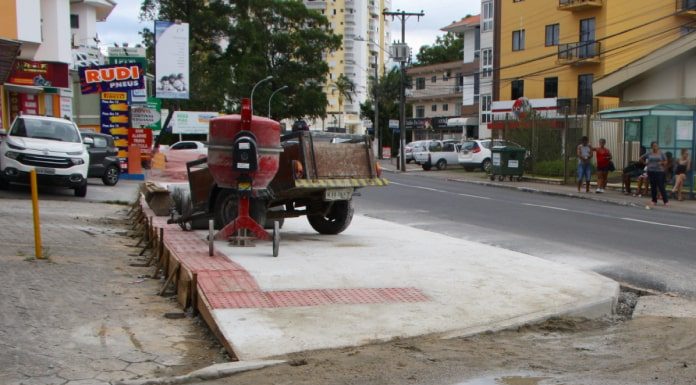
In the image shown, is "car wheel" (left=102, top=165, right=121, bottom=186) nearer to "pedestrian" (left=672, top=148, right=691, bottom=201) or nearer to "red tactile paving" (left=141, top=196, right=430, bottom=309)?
"red tactile paving" (left=141, top=196, right=430, bottom=309)

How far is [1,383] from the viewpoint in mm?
4750

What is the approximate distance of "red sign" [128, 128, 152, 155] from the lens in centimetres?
2862

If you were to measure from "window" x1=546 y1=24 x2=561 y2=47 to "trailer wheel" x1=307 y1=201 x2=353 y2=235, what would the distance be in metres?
43.2

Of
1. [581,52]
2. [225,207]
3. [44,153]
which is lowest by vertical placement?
[225,207]

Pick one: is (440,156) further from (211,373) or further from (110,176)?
(211,373)

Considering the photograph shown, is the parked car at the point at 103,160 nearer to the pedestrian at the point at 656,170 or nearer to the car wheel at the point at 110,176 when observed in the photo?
the car wheel at the point at 110,176

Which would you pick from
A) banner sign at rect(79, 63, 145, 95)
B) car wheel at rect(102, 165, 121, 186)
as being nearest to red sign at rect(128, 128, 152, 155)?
banner sign at rect(79, 63, 145, 95)

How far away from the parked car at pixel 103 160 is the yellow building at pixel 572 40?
2804 centimetres

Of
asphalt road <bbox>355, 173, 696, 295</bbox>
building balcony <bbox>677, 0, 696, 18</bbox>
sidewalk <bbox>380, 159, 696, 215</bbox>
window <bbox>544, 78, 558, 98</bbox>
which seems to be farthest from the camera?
window <bbox>544, 78, 558, 98</bbox>

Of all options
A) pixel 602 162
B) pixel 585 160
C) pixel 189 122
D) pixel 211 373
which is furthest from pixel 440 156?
pixel 211 373

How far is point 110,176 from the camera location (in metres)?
24.0

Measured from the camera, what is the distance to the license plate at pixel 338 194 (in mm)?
10906

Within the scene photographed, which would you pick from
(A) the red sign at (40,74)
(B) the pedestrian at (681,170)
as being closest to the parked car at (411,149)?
(A) the red sign at (40,74)

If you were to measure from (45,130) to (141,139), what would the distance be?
1316 centimetres
